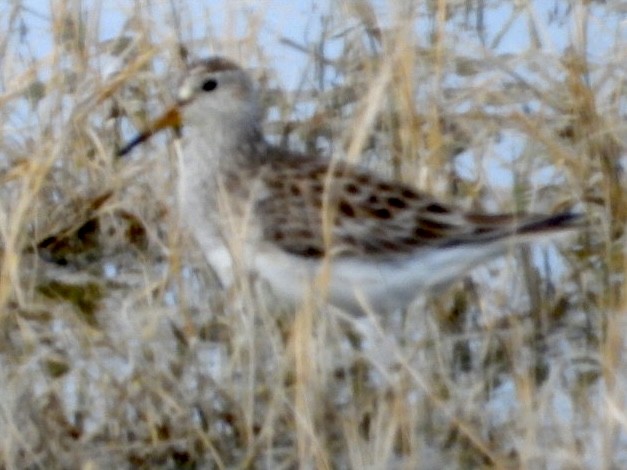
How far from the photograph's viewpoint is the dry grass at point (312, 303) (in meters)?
5.30

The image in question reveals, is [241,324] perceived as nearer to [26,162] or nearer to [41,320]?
[41,320]

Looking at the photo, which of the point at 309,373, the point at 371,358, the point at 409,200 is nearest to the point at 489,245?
the point at 409,200

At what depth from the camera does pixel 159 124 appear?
270 inches

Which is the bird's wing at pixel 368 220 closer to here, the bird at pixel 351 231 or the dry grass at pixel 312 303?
the bird at pixel 351 231

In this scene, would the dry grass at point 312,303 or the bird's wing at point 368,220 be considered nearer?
the dry grass at point 312,303

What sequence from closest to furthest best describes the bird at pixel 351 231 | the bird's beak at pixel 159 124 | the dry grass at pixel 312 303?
1. the dry grass at pixel 312 303
2. the bird at pixel 351 231
3. the bird's beak at pixel 159 124

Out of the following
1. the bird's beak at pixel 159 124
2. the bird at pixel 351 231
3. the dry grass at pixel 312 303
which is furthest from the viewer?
the bird's beak at pixel 159 124

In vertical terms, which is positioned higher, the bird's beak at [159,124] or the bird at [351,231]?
the bird's beak at [159,124]

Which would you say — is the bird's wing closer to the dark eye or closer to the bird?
the bird

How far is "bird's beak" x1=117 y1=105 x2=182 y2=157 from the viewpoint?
6.87 meters

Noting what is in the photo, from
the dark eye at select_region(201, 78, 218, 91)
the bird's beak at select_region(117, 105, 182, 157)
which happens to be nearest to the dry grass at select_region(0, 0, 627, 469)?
the bird's beak at select_region(117, 105, 182, 157)

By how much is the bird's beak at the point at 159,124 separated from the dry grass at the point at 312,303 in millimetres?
91

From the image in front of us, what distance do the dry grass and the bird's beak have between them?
9 cm

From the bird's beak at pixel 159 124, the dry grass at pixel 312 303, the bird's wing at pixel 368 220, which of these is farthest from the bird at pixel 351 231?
the bird's beak at pixel 159 124
